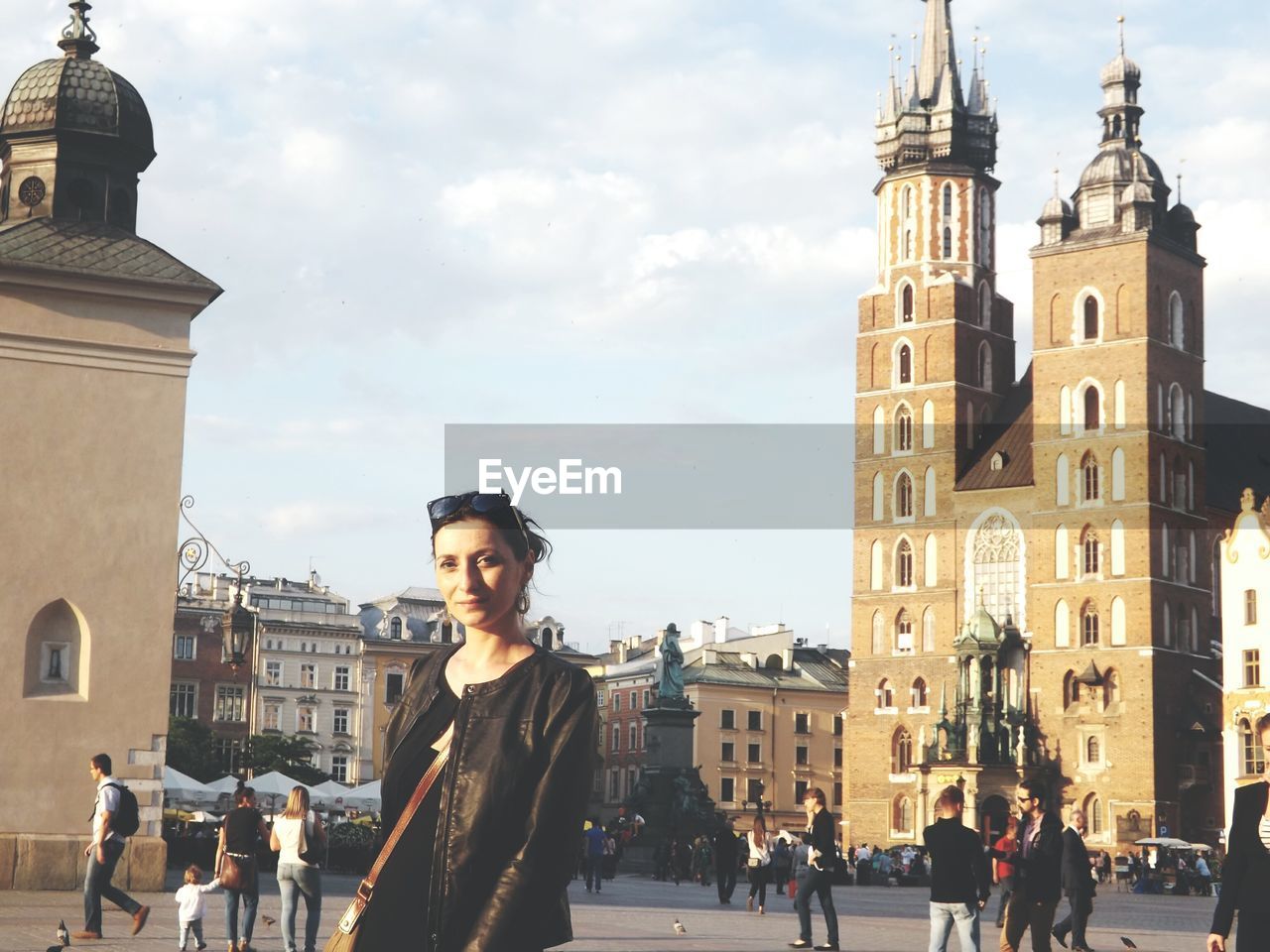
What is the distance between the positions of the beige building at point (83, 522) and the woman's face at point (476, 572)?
710 inches

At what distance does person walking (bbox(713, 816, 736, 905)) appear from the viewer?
2967cm

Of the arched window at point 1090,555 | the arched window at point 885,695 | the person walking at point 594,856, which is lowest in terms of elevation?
the person walking at point 594,856

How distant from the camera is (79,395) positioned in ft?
74.6

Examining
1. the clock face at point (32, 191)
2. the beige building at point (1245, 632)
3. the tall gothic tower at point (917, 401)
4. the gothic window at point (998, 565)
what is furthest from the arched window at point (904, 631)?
the clock face at point (32, 191)

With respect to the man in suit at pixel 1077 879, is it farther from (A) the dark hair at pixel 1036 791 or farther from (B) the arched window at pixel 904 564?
(B) the arched window at pixel 904 564

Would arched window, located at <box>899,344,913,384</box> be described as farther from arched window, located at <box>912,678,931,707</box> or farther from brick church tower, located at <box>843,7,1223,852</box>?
arched window, located at <box>912,678,931,707</box>

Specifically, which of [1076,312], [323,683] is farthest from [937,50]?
[323,683]

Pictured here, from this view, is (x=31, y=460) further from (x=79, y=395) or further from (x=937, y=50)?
(x=937, y=50)

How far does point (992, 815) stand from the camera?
212 ft

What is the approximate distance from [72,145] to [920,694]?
5198cm

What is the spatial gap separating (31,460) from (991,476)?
52989mm

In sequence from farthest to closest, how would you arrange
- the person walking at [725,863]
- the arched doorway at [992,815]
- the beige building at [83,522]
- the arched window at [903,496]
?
the arched window at [903,496]
the arched doorway at [992,815]
the person walking at [725,863]
the beige building at [83,522]

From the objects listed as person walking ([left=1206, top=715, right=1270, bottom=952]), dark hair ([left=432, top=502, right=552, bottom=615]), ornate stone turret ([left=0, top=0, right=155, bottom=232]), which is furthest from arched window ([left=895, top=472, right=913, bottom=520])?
dark hair ([left=432, top=502, right=552, bottom=615])

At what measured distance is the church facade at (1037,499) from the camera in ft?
219
